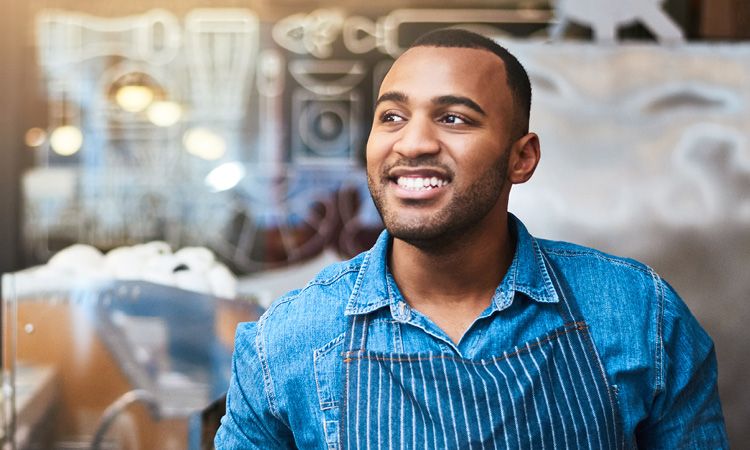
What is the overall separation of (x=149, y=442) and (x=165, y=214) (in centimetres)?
161

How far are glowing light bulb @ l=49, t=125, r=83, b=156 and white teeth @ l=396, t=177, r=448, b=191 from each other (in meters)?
2.73

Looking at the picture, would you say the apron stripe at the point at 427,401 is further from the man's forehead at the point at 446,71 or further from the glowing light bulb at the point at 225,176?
the glowing light bulb at the point at 225,176

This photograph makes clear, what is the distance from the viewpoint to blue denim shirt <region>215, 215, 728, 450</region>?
1.28 m

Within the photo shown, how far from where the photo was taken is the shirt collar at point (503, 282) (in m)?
1.31

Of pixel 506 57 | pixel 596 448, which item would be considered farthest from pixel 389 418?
pixel 506 57

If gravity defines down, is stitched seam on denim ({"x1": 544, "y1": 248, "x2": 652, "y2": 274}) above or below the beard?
below

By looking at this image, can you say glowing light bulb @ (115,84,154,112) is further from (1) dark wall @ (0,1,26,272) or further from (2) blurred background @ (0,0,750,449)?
(1) dark wall @ (0,1,26,272)

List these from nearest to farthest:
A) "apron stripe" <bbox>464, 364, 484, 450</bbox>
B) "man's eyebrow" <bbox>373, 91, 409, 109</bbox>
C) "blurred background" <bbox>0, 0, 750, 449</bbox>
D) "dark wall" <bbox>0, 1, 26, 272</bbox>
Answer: "apron stripe" <bbox>464, 364, 484, 450</bbox>, "man's eyebrow" <bbox>373, 91, 409, 109</bbox>, "blurred background" <bbox>0, 0, 750, 449</bbox>, "dark wall" <bbox>0, 1, 26, 272</bbox>

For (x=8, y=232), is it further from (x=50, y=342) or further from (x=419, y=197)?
(x=419, y=197)

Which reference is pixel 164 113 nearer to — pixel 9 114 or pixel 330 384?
pixel 9 114

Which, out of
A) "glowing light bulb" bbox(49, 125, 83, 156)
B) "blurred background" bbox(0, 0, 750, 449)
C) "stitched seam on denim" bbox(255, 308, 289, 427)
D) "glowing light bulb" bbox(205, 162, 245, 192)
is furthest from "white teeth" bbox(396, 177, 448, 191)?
"glowing light bulb" bbox(49, 125, 83, 156)

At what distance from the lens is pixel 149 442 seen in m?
2.26

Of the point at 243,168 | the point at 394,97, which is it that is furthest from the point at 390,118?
the point at 243,168

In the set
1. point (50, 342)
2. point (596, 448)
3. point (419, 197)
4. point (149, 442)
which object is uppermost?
point (419, 197)
